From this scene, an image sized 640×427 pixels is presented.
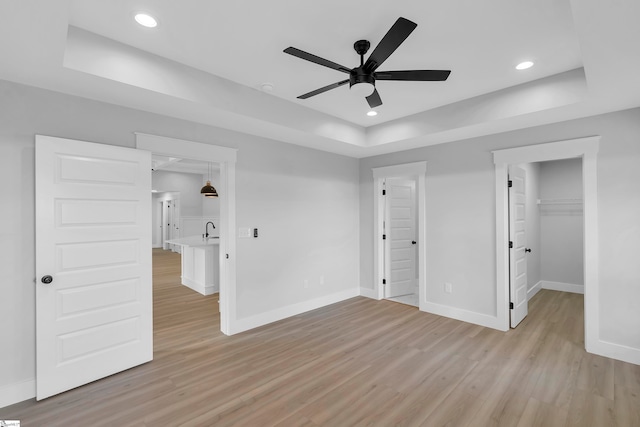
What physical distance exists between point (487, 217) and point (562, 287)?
3.17 meters

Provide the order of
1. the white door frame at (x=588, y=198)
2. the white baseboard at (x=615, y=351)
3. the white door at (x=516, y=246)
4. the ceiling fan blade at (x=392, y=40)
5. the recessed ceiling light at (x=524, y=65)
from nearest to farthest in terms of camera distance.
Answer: the ceiling fan blade at (x=392, y=40), the recessed ceiling light at (x=524, y=65), the white baseboard at (x=615, y=351), the white door frame at (x=588, y=198), the white door at (x=516, y=246)

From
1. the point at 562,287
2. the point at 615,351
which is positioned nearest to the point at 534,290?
the point at 562,287

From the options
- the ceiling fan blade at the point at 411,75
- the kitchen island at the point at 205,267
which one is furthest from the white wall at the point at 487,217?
the kitchen island at the point at 205,267

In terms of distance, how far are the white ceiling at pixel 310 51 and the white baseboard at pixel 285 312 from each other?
2.43 m

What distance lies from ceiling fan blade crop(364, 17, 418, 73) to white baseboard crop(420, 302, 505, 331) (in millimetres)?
3502

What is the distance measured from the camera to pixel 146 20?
83.0 inches

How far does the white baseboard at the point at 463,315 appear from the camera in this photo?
12.8ft

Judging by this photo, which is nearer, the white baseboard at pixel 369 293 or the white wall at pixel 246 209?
the white wall at pixel 246 209

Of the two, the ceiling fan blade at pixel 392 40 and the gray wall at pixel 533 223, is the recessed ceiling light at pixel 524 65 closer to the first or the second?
the ceiling fan blade at pixel 392 40

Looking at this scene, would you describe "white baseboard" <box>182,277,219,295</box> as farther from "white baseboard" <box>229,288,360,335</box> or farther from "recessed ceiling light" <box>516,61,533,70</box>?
"recessed ceiling light" <box>516,61,533,70</box>

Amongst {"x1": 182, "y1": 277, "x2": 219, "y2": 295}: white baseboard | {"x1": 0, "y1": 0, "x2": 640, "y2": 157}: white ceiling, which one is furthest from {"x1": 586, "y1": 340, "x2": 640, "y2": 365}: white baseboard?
{"x1": 182, "y1": 277, "x2": 219, "y2": 295}: white baseboard

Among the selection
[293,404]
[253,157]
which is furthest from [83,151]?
[293,404]

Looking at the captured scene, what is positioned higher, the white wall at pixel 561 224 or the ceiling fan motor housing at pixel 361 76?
the ceiling fan motor housing at pixel 361 76

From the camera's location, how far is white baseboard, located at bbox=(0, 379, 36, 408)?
2301mm
